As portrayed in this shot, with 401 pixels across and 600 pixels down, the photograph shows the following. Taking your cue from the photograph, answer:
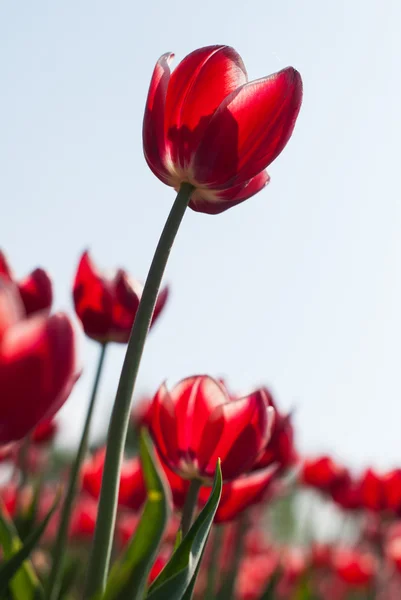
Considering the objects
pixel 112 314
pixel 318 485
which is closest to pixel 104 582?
pixel 112 314

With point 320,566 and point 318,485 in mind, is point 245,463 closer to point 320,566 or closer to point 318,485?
point 318,485

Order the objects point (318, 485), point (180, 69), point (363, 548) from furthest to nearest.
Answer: point (363, 548) → point (318, 485) → point (180, 69)

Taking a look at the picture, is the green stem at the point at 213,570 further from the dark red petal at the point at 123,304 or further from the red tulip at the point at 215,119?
the red tulip at the point at 215,119

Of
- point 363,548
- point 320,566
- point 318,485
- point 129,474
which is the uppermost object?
point 129,474

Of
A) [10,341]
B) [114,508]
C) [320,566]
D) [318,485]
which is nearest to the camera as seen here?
[10,341]

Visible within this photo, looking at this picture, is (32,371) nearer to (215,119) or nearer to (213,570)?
(215,119)
